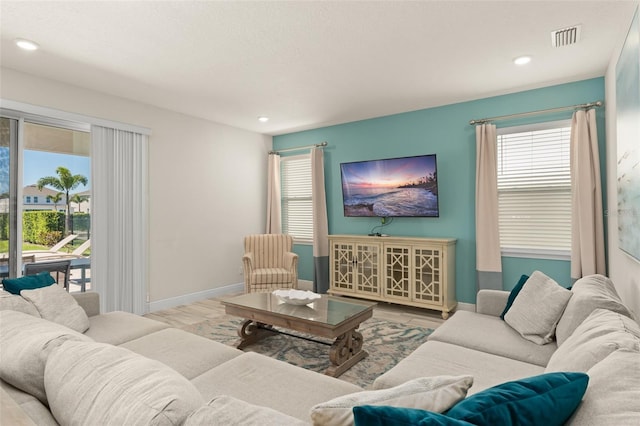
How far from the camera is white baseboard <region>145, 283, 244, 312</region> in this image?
4.29 m

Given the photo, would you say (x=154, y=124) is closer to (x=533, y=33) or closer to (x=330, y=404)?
(x=533, y=33)

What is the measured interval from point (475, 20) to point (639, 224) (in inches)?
63.9

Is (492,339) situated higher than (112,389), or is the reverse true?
(112,389)

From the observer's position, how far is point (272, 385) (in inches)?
61.3

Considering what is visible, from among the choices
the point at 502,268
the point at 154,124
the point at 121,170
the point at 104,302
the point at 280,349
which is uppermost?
the point at 154,124

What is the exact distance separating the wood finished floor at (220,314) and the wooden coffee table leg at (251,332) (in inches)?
39.1

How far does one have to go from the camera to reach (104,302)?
3824 mm

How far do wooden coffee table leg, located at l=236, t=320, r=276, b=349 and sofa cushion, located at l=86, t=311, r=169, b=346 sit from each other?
0.82m

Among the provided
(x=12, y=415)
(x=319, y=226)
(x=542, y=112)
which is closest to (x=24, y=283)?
(x=12, y=415)

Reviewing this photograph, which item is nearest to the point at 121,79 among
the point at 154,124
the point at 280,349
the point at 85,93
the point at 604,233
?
the point at 85,93

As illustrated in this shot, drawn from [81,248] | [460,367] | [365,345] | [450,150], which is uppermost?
[450,150]

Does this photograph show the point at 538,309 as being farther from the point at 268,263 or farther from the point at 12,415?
the point at 268,263

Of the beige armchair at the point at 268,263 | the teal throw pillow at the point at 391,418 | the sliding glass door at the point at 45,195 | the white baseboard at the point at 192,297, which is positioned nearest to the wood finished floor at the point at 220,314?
the white baseboard at the point at 192,297

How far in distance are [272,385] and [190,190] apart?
12.0 ft
